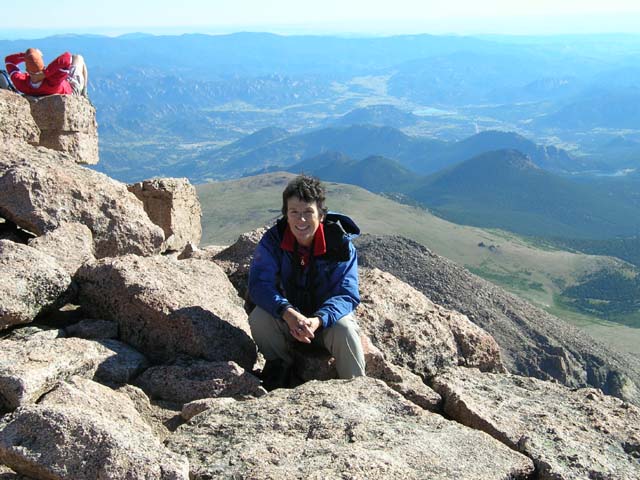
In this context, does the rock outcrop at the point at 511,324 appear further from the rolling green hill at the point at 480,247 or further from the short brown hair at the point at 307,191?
the short brown hair at the point at 307,191

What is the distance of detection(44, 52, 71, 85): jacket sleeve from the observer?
17609 mm

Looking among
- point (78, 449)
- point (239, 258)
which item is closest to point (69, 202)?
point (239, 258)

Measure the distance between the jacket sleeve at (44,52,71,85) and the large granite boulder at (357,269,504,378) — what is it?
10.4m

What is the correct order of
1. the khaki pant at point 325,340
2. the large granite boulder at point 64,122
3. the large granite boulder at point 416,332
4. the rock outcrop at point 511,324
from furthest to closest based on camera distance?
the rock outcrop at point 511,324 < the large granite boulder at point 64,122 < the large granite boulder at point 416,332 < the khaki pant at point 325,340

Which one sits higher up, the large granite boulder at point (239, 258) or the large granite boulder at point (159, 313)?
the large granite boulder at point (159, 313)

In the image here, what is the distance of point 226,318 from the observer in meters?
10.5

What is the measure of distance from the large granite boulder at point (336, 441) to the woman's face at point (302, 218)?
2.28m

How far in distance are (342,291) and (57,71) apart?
1201 cm

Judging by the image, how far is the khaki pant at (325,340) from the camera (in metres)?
9.38

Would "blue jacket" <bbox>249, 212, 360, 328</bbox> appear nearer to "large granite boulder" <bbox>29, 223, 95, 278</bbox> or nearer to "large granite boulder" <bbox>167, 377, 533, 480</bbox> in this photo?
"large granite boulder" <bbox>167, 377, 533, 480</bbox>

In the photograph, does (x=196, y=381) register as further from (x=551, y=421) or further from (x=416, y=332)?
(x=551, y=421)

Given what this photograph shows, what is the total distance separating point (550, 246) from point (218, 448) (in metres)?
182

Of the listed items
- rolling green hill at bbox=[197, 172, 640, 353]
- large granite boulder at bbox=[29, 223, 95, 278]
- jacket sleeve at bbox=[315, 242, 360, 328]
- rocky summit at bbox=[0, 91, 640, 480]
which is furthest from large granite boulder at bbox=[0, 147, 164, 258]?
rolling green hill at bbox=[197, 172, 640, 353]

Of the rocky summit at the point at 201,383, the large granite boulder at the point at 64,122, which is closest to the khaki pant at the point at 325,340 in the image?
the rocky summit at the point at 201,383
